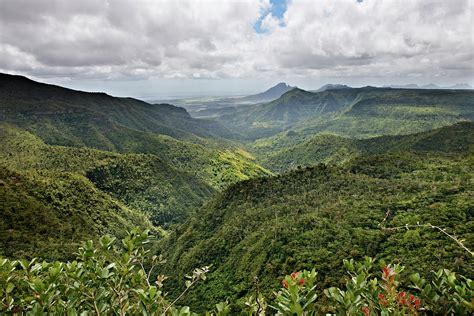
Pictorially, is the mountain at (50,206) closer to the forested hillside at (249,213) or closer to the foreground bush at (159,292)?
the forested hillside at (249,213)

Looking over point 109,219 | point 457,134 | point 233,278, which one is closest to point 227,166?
point 109,219

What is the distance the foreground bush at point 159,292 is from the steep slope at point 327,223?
985 inches

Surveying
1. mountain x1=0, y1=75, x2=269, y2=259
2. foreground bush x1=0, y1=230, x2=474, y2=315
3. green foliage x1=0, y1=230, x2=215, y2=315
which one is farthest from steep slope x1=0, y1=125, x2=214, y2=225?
foreground bush x1=0, y1=230, x2=474, y2=315

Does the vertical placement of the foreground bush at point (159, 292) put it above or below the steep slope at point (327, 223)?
above

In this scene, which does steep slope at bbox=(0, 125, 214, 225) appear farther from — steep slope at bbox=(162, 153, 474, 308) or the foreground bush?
the foreground bush

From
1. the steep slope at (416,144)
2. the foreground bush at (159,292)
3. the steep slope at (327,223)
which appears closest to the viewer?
the foreground bush at (159,292)

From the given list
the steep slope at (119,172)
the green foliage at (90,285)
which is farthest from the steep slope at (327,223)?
the steep slope at (119,172)

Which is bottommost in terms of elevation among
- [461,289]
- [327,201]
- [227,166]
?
[227,166]

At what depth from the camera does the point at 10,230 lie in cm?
5353

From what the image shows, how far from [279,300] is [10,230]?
66148 mm

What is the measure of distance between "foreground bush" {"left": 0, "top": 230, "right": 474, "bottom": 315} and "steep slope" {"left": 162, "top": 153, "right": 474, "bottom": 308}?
985 inches

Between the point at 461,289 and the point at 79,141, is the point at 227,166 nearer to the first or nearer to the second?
the point at 79,141

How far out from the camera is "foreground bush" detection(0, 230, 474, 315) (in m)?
2.97

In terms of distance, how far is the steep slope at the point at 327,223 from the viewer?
41.8 metres
